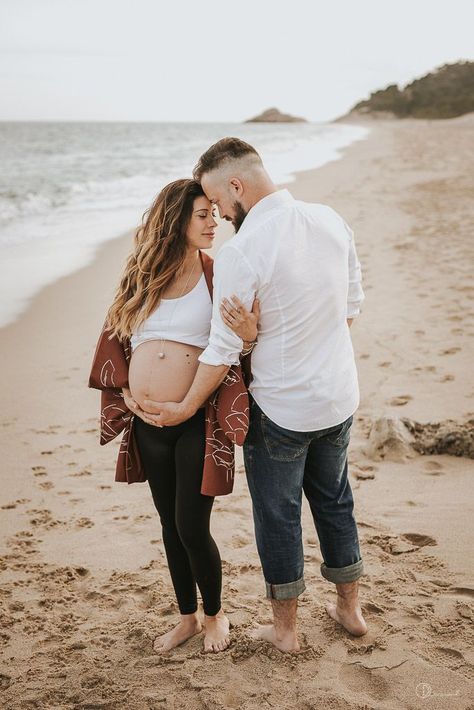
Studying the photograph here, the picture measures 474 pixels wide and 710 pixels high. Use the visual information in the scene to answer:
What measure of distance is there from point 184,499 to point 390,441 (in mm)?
2026

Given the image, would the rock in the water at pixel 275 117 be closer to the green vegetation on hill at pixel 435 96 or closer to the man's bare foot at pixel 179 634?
the green vegetation on hill at pixel 435 96

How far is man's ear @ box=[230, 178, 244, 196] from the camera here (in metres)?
2.33

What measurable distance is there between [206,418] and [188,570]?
2.41 feet

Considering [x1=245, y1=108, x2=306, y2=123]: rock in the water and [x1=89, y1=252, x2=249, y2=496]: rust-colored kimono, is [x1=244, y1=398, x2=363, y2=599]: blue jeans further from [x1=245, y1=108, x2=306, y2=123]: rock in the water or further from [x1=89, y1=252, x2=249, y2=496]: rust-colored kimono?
[x1=245, y1=108, x2=306, y2=123]: rock in the water

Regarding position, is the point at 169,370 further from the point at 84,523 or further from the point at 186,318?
the point at 84,523

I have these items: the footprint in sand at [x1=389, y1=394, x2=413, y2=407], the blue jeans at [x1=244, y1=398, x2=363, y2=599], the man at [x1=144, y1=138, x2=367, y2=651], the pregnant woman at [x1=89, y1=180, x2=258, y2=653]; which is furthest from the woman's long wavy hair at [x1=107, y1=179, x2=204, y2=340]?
the footprint in sand at [x1=389, y1=394, x2=413, y2=407]

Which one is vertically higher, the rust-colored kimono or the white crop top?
the white crop top

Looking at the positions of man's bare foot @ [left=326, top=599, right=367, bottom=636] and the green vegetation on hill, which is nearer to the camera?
man's bare foot @ [left=326, top=599, right=367, bottom=636]

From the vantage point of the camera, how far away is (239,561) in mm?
3332

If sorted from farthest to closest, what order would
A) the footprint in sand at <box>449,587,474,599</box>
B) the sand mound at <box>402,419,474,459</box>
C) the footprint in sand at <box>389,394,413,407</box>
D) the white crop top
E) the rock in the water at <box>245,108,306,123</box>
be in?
the rock in the water at <box>245,108,306,123</box>
the footprint in sand at <box>389,394,413,407</box>
the sand mound at <box>402,419,474,459</box>
the footprint in sand at <box>449,587,474,599</box>
the white crop top

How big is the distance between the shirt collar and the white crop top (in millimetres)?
402

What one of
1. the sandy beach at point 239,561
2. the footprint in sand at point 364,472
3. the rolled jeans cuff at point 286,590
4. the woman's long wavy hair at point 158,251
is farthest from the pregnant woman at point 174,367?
the footprint in sand at point 364,472

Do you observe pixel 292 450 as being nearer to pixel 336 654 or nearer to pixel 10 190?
pixel 336 654

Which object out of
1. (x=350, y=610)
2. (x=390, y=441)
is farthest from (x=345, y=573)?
(x=390, y=441)
